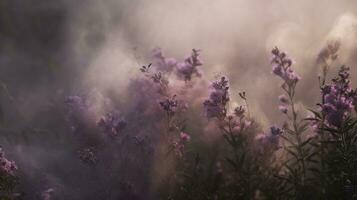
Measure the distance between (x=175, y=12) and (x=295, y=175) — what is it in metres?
5.02

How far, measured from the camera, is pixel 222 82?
4.19 metres

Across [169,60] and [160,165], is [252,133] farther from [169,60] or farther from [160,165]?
[169,60]

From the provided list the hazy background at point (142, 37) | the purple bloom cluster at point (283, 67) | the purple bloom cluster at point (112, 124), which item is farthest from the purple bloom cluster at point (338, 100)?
the hazy background at point (142, 37)

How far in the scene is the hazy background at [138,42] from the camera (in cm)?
690

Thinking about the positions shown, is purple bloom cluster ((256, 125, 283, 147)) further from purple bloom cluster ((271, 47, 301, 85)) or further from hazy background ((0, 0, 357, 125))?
hazy background ((0, 0, 357, 125))

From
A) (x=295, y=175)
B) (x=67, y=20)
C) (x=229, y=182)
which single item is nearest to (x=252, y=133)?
(x=229, y=182)

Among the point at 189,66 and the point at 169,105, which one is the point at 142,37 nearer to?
the point at 189,66

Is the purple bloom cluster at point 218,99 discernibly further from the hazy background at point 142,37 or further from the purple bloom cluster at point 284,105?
the hazy background at point 142,37

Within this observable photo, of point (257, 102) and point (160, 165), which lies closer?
point (160, 165)

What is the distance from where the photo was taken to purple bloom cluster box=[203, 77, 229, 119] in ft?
13.7

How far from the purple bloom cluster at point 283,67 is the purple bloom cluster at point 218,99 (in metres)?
0.46

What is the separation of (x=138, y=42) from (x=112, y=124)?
11.7ft

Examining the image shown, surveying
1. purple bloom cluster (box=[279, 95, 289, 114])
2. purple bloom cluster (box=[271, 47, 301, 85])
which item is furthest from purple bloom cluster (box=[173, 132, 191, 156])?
purple bloom cluster (box=[271, 47, 301, 85])

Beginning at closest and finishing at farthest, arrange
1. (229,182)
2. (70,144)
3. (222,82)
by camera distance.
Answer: (222,82) < (229,182) < (70,144)
